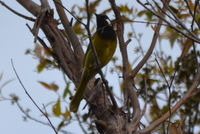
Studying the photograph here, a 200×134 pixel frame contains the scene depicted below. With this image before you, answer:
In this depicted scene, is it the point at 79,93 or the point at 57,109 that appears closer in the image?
the point at 79,93

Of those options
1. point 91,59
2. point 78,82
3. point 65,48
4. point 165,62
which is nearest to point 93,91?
point 78,82

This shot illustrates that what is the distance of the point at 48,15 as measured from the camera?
252 cm

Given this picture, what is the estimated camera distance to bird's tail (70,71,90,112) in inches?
97.6

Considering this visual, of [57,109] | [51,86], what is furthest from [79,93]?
[51,86]

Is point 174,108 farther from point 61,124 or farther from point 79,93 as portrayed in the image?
point 61,124

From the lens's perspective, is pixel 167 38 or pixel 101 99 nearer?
pixel 101 99

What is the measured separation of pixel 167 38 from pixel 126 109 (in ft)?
2.05

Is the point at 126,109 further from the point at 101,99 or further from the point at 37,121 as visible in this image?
the point at 37,121

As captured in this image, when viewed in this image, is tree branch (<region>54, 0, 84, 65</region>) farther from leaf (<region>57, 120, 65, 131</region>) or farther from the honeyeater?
leaf (<region>57, 120, 65, 131</region>)

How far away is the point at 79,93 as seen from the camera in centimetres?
252

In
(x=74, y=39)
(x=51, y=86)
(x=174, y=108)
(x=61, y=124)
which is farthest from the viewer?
(x=51, y=86)

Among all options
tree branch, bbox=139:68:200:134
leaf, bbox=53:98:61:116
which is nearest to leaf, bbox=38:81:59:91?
leaf, bbox=53:98:61:116

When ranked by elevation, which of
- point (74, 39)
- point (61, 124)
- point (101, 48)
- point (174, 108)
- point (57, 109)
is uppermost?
point (101, 48)

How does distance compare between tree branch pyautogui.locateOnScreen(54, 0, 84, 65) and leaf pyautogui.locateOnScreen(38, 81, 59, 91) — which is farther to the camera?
leaf pyautogui.locateOnScreen(38, 81, 59, 91)
